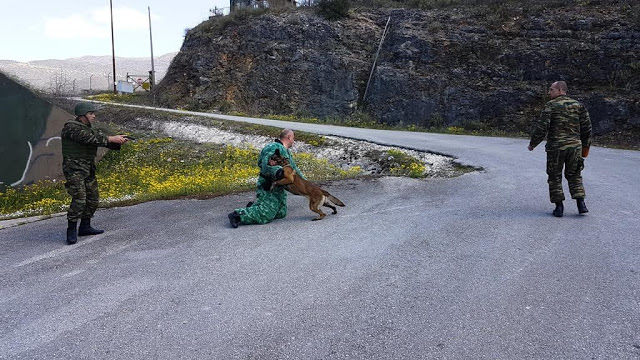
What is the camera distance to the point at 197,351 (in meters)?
3.65

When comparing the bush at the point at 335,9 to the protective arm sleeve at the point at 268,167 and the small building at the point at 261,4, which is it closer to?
the small building at the point at 261,4

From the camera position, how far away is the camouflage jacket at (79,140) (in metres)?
6.71

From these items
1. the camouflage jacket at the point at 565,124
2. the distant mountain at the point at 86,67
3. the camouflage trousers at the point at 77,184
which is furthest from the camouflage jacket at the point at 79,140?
the distant mountain at the point at 86,67

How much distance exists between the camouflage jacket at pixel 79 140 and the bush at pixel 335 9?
30382 millimetres

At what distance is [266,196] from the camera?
298 inches

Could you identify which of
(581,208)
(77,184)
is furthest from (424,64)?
(77,184)

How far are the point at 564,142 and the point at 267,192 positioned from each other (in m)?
4.55

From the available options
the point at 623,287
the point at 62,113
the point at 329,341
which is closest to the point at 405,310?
the point at 329,341

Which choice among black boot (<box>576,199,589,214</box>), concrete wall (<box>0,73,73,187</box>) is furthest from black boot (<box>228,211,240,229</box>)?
concrete wall (<box>0,73,73,187</box>)

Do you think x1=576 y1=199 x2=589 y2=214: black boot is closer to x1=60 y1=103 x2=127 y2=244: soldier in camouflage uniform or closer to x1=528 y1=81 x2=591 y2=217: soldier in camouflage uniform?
x1=528 y1=81 x2=591 y2=217: soldier in camouflage uniform

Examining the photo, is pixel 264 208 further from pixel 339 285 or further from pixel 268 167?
pixel 339 285

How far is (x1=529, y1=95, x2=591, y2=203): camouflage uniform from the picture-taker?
7441 millimetres

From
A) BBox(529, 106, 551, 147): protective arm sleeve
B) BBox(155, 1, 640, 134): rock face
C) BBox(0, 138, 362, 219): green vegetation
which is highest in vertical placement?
BBox(155, 1, 640, 134): rock face

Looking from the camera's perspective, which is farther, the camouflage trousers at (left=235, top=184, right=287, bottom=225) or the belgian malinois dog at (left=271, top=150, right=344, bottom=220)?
the camouflage trousers at (left=235, top=184, right=287, bottom=225)
